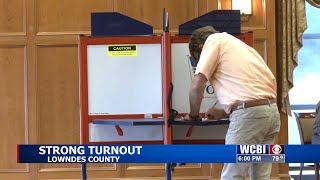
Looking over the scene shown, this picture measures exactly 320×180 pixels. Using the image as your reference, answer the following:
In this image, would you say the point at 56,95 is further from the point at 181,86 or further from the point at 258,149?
the point at 258,149

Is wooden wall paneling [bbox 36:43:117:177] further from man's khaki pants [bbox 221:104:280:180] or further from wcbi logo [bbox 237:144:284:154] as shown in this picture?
wcbi logo [bbox 237:144:284:154]

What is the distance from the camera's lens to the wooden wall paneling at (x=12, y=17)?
15.9 feet

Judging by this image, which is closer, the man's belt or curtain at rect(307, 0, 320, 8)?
the man's belt

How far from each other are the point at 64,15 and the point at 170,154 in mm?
2765

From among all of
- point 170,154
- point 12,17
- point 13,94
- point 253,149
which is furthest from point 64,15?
point 253,149

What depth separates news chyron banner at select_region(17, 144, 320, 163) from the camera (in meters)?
2.44

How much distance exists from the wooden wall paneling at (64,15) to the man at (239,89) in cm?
225

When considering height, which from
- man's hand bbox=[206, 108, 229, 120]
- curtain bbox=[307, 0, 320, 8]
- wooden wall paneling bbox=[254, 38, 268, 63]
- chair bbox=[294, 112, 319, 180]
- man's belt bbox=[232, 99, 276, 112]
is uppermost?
curtain bbox=[307, 0, 320, 8]

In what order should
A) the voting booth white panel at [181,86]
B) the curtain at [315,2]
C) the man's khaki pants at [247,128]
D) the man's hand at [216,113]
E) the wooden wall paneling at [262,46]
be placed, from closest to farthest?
the man's khaki pants at [247,128] → the man's hand at [216,113] → the voting booth white panel at [181,86] → the wooden wall paneling at [262,46] → the curtain at [315,2]

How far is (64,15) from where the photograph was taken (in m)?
4.87

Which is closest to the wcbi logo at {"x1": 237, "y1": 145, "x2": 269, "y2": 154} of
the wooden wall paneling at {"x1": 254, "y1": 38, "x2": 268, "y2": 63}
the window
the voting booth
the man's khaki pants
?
the man's khaki pants

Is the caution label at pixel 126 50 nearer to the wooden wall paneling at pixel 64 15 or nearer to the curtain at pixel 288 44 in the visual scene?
the wooden wall paneling at pixel 64 15

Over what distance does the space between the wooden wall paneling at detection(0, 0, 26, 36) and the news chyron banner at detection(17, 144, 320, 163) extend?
264 cm

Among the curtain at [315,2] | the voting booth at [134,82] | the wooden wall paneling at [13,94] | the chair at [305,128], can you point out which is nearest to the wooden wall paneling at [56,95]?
the wooden wall paneling at [13,94]
